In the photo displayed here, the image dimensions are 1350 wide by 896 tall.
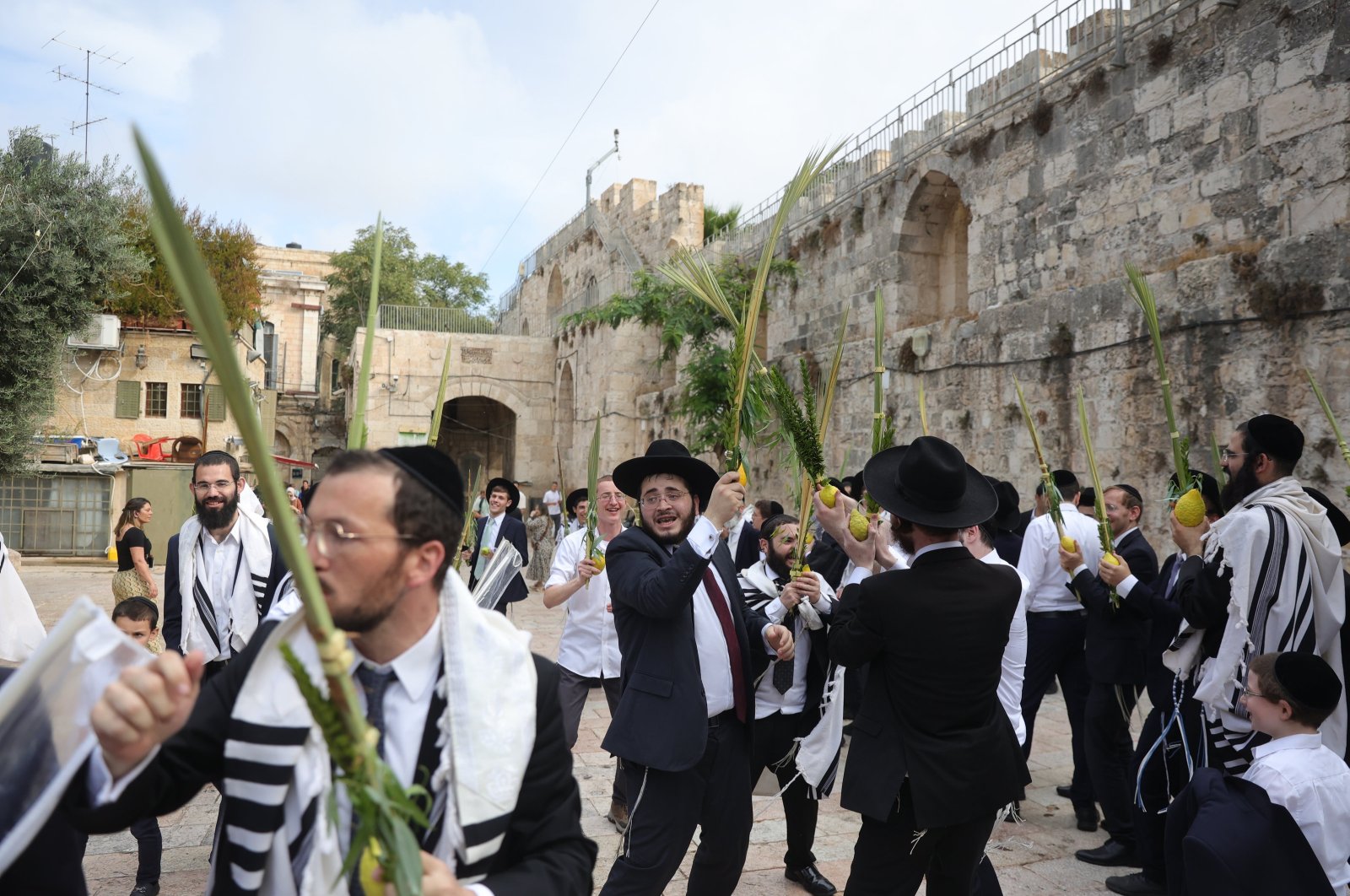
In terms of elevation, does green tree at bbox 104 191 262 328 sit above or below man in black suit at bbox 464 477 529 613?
above

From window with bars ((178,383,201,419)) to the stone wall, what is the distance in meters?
18.3

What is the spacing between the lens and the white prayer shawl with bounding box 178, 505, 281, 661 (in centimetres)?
474

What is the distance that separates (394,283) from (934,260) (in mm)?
32174

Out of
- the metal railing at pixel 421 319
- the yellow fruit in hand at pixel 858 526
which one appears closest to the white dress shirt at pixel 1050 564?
the yellow fruit in hand at pixel 858 526

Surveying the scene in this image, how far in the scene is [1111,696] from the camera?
17.4ft

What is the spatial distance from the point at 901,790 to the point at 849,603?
66 cm

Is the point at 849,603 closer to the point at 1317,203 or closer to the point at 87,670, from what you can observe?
the point at 87,670

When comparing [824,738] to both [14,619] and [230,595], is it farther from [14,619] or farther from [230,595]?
[14,619]

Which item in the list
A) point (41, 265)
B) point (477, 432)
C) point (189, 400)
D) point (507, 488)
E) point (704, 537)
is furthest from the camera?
point (477, 432)

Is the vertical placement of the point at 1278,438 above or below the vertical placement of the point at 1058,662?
above

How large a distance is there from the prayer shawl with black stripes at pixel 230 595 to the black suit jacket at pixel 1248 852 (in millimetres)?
4095

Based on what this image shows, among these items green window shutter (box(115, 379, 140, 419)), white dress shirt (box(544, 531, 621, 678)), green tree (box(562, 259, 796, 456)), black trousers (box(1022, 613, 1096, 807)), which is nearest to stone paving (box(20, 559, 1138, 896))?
black trousers (box(1022, 613, 1096, 807))

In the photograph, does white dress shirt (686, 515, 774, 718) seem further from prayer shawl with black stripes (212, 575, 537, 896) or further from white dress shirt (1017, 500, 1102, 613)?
white dress shirt (1017, 500, 1102, 613)

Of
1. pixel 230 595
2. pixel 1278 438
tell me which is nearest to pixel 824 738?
pixel 1278 438
